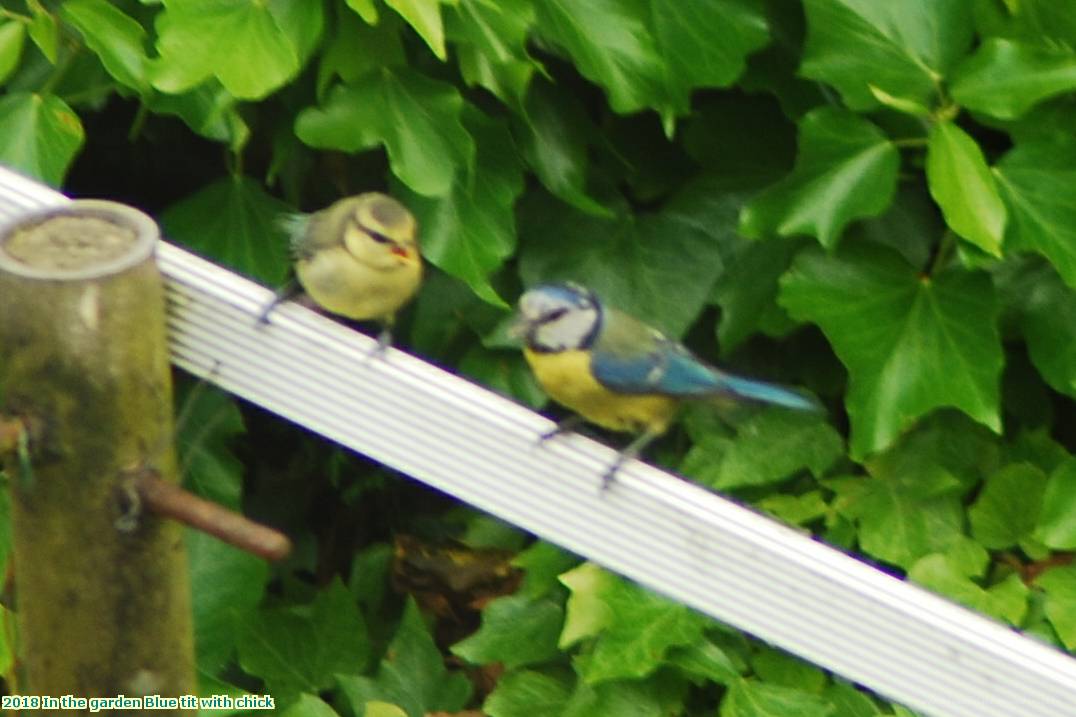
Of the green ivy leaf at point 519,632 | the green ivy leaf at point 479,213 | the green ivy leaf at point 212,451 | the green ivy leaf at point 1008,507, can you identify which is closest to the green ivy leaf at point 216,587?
the green ivy leaf at point 212,451

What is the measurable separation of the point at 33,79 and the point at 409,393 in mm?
944

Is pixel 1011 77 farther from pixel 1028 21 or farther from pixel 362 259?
pixel 362 259

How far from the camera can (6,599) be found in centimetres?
170

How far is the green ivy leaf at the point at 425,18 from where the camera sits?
5.17ft

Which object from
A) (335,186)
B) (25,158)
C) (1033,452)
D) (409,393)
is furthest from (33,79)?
(1033,452)

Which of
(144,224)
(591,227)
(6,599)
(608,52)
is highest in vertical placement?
(144,224)

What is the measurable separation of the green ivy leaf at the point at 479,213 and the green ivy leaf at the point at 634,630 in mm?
375

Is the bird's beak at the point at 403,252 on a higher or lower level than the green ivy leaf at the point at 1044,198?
lower

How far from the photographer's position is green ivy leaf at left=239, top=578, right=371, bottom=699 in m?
2.21

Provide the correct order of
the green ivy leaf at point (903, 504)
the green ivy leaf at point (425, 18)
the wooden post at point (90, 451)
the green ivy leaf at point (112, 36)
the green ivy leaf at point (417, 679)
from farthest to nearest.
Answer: the green ivy leaf at point (417, 679)
the green ivy leaf at point (903, 504)
the green ivy leaf at point (112, 36)
the green ivy leaf at point (425, 18)
the wooden post at point (90, 451)

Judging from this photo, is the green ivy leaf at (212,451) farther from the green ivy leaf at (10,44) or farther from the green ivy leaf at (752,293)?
the green ivy leaf at (752,293)

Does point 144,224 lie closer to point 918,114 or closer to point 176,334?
point 176,334

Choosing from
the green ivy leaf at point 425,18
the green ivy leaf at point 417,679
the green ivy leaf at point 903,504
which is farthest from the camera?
the green ivy leaf at point 417,679

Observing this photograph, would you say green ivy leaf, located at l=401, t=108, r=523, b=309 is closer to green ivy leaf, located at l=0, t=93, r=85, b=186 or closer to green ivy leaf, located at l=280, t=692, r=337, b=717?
green ivy leaf, located at l=0, t=93, r=85, b=186
